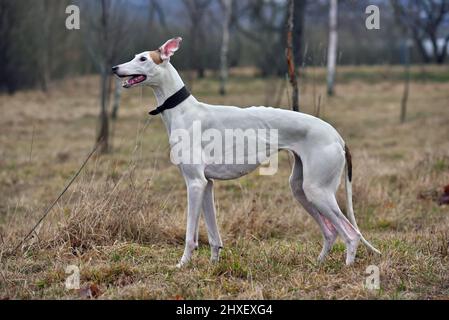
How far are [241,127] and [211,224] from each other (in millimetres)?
910

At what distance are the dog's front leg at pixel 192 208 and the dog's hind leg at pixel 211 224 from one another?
224 millimetres

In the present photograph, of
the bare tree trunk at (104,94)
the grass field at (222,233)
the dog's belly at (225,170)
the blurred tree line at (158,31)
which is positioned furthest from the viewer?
the blurred tree line at (158,31)

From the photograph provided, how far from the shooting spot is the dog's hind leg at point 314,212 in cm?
606

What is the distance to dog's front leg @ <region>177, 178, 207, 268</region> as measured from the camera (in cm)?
573

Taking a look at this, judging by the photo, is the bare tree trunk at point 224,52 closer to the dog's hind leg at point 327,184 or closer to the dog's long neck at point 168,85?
the dog's long neck at point 168,85

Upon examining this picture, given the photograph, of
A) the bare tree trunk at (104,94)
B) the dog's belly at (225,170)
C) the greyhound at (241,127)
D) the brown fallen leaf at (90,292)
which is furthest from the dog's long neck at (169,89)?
the bare tree trunk at (104,94)

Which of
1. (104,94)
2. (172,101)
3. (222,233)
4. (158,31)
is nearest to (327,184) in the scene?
(172,101)

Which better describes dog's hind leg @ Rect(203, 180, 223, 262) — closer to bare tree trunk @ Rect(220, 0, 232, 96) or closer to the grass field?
the grass field

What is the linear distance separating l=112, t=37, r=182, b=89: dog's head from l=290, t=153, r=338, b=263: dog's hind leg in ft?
4.47

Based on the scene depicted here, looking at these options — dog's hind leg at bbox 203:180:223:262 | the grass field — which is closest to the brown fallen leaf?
the grass field

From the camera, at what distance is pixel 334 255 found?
6.29 metres

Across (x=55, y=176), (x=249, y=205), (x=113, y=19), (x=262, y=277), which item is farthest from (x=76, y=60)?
(x=262, y=277)

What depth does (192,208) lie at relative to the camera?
580 centimetres

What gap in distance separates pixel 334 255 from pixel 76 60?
30469 millimetres
